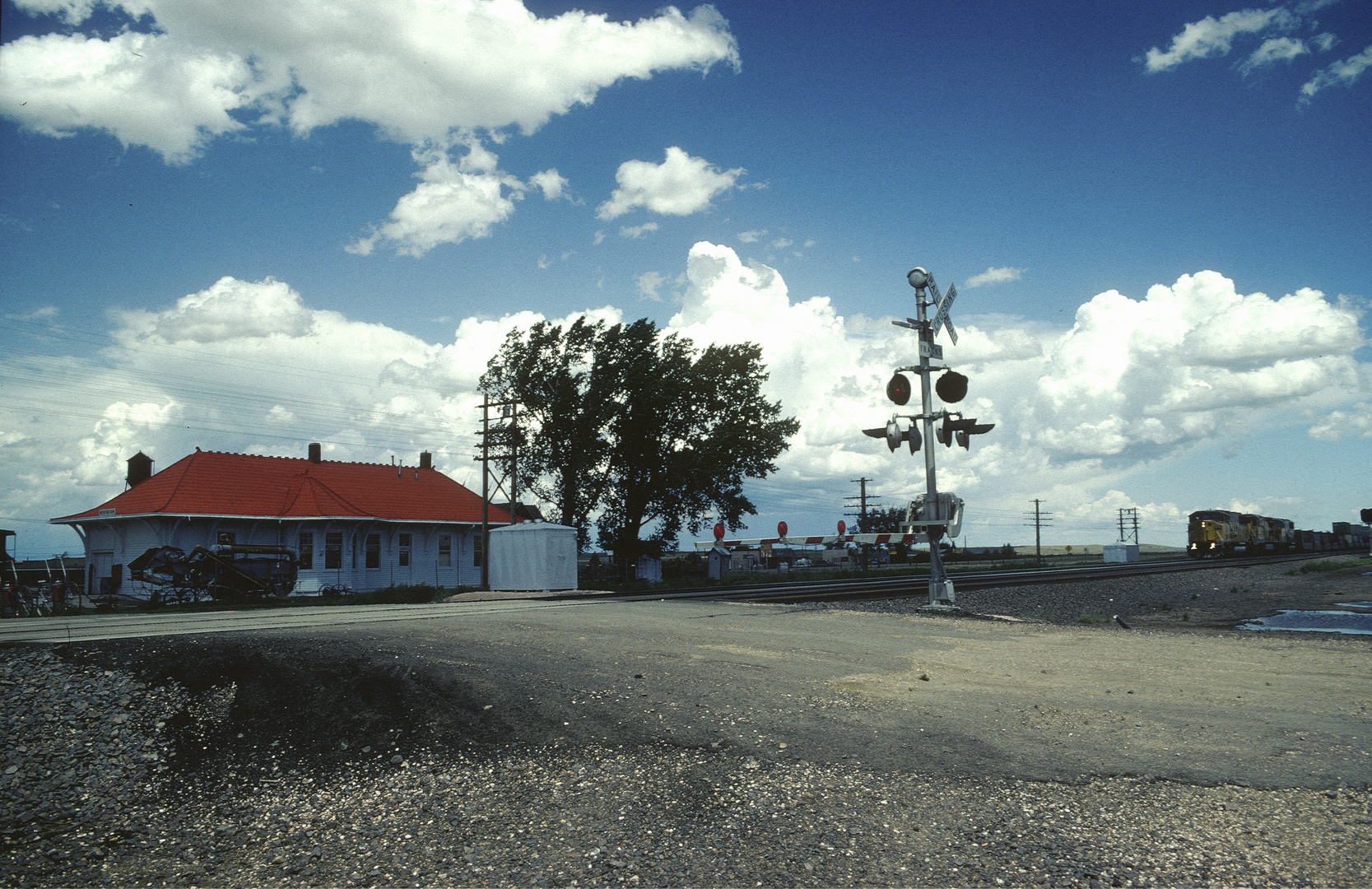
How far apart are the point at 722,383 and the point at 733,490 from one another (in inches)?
246

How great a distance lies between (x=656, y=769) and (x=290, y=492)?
36.6 meters

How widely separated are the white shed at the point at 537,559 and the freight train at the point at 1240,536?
52.7 meters

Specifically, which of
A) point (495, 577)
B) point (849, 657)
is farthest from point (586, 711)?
point (495, 577)

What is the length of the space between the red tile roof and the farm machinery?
4850 millimetres

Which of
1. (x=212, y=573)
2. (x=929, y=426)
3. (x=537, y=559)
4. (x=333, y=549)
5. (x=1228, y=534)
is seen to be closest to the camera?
(x=929, y=426)

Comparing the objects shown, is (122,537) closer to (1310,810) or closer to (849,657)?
(849,657)

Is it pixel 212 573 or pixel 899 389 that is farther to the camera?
pixel 212 573

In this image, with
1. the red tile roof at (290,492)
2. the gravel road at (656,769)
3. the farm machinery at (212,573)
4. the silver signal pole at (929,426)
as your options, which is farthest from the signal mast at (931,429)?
the red tile roof at (290,492)

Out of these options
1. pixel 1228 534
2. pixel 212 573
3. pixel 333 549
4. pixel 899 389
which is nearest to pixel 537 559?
pixel 212 573

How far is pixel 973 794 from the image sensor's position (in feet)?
16.7

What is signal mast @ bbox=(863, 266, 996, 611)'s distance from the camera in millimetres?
17031

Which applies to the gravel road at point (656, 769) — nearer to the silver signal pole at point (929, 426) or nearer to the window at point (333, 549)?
the silver signal pole at point (929, 426)

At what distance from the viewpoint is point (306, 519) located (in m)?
35.3

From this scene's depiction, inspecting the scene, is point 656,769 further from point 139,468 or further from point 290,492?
point 139,468
